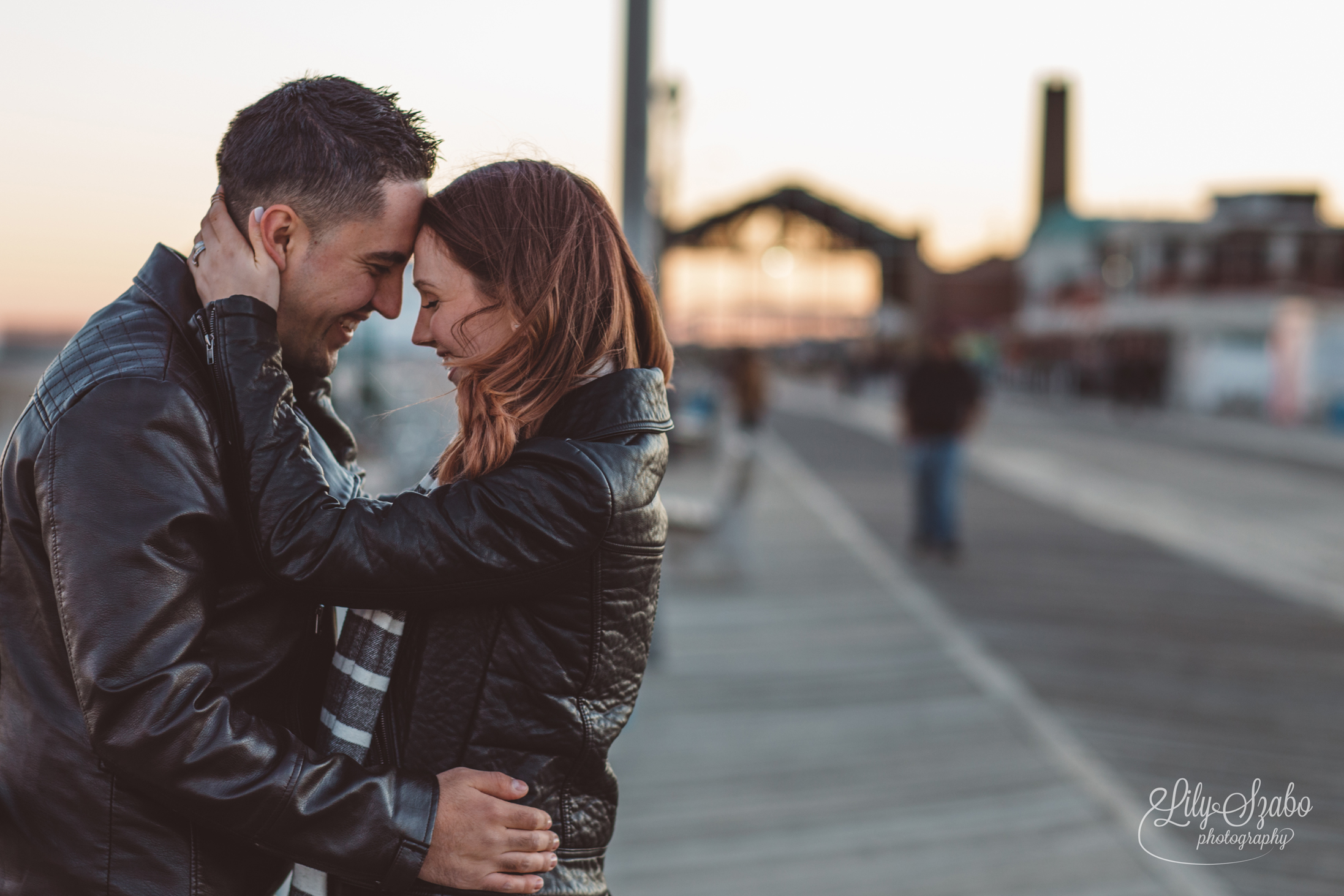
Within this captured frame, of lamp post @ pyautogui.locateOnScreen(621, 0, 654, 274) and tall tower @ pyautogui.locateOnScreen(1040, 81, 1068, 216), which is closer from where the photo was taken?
lamp post @ pyautogui.locateOnScreen(621, 0, 654, 274)

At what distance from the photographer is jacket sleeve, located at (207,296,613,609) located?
1337 mm

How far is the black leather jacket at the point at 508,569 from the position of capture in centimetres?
135

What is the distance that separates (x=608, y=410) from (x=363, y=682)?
→ 45cm

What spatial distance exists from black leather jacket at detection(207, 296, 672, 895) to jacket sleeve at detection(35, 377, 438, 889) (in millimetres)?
89

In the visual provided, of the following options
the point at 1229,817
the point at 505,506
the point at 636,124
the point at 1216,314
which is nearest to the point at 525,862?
the point at 505,506

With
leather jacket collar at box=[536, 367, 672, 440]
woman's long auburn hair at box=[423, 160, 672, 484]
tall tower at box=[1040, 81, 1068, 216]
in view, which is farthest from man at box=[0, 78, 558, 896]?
tall tower at box=[1040, 81, 1068, 216]

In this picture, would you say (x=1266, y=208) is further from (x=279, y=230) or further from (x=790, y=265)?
(x=279, y=230)

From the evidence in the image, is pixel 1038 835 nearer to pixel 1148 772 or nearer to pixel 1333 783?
pixel 1148 772

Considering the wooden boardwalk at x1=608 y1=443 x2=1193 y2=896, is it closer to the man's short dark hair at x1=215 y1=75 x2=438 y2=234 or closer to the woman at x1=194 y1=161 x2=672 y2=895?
the woman at x1=194 y1=161 x2=672 y2=895

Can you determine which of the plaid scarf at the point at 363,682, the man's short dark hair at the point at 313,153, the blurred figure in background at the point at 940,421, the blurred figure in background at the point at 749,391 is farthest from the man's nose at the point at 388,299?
the blurred figure in background at the point at 749,391

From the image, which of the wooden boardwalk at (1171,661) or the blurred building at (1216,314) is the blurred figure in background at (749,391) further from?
the blurred building at (1216,314)

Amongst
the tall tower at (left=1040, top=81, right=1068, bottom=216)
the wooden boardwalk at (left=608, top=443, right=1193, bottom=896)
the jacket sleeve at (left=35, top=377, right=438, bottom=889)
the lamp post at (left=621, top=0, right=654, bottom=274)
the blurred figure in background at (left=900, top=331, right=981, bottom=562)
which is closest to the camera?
the jacket sleeve at (left=35, top=377, right=438, bottom=889)

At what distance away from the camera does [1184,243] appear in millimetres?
46062

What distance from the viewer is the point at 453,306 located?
1.48 m
